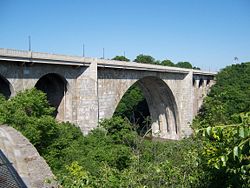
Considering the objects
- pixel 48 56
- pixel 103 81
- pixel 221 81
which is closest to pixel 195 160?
pixel 48 56

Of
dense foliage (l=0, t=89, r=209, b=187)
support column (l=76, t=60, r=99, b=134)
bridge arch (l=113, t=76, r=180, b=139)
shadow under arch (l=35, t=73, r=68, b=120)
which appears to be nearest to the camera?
dense foliage (l=0, t=89, r=209, b=187)

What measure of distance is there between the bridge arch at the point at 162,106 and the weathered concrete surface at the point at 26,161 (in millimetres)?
22919

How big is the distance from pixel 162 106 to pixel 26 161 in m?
28.4

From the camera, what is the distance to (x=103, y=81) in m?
19.6

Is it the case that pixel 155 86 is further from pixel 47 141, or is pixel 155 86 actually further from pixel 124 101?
pixel 47 141

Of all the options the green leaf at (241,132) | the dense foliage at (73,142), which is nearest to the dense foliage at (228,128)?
the green leaf at (241,132)


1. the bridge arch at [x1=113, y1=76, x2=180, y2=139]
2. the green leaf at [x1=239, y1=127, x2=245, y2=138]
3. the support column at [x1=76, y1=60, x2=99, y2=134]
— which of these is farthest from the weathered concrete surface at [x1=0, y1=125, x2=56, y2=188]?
the bridge arch at [x1=113, y1=76, x2=180, y2=139]

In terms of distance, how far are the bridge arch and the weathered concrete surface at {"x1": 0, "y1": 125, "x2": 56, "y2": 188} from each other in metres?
22.9

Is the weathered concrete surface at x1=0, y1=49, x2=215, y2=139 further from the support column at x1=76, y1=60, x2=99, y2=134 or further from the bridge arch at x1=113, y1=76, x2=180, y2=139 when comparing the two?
the bridge arch at x1=113, y1=76, x2=180, y2=139

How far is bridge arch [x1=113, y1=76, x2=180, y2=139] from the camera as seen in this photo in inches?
1218

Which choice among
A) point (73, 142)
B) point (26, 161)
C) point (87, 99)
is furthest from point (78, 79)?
point (26, 161)

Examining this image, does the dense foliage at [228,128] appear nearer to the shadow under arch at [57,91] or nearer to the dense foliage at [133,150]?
the dense foliage at [133,150]

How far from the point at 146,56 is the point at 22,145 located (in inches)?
2093

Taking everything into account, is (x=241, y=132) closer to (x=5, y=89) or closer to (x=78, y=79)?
(x=5, y=89)
